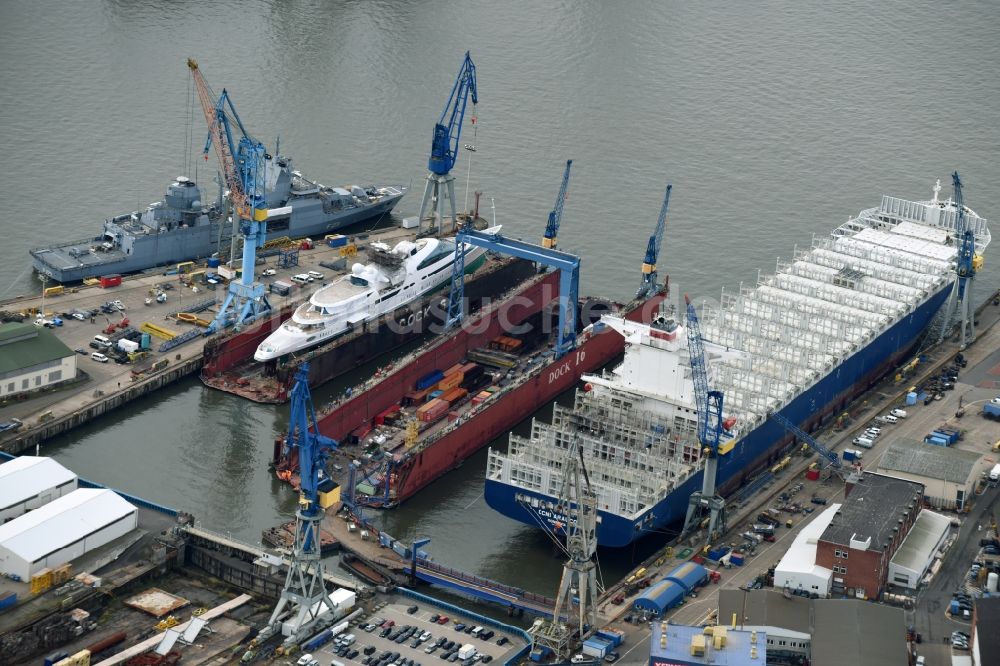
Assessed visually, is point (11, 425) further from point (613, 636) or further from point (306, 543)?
point (613, 636)

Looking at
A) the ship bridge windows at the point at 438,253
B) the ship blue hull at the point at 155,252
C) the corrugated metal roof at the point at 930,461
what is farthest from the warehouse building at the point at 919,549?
the ship blue hull at the point at 155,252

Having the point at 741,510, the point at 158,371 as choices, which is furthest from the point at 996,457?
the point at 158,371

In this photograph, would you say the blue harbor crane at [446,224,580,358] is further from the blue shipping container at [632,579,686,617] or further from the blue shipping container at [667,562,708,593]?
the blue shipping container at [632,579,686,617]

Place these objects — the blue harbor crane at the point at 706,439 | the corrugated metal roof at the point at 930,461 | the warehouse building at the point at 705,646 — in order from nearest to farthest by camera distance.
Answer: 1. the warehouse building at the point at 705,646
2. the blue harbor crane at the point at 706,439
3. the corrugated metal roof at the point at 930,461

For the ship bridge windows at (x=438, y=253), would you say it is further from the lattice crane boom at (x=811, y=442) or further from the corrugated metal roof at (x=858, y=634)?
the corrugated metal roof at (x=858, y=634)

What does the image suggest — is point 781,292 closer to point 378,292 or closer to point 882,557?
point 378,292

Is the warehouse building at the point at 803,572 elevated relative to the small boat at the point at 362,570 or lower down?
elevated
